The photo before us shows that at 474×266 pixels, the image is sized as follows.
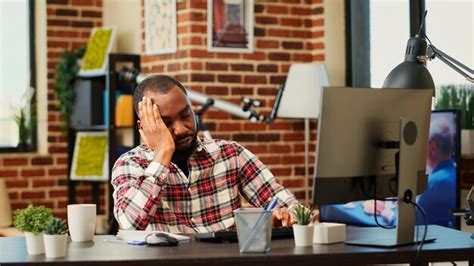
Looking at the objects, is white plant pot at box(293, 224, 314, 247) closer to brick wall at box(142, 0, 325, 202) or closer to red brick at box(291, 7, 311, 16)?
brick wall at box(142, 0, 325, 202)

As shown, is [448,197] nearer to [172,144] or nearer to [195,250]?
[172,144]

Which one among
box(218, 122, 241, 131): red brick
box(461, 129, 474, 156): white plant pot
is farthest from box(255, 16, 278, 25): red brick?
box(461, 129, 474, 156): white plant pot

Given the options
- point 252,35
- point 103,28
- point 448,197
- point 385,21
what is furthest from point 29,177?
point 448,197

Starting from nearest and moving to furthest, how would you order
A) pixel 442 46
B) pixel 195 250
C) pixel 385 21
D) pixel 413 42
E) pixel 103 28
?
A: pixel 195 250 → pixel 413 42 → pixel 442 46 → pixel 385 21 → pixel 103 28

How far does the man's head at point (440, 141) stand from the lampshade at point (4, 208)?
3.24m

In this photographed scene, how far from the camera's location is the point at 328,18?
249 inches

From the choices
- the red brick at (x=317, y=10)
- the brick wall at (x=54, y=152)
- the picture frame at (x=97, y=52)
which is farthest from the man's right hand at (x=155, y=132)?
the brick wall at (x=54, y=152)

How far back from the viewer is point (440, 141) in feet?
16.4

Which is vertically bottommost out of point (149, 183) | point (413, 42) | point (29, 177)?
point (29, 177)

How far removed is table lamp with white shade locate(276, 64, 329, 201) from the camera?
5977 mm

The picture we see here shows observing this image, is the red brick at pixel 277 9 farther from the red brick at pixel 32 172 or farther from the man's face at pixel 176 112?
the man's face at pixel 176 112

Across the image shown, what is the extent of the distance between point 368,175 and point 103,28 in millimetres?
4404

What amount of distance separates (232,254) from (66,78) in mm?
4677

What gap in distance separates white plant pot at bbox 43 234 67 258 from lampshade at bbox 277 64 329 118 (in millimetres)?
3281
